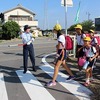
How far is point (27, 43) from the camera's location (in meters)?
10.4

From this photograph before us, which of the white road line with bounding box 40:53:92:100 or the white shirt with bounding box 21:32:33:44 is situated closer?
the white road line with bounding box 40:53:92:100

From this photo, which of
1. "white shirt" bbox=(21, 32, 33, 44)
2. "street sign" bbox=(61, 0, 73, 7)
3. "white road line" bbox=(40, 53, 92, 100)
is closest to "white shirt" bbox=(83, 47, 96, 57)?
"white road line" bbox=(40, 53, 92, 100)

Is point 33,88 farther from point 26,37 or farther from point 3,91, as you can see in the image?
point 26,37

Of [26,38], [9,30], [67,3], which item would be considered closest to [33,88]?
[26,38]

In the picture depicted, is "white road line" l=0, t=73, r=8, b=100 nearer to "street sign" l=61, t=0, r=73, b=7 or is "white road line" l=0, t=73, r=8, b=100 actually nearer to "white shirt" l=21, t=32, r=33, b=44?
"white shirt" l=21, t=32, r=33, b=44

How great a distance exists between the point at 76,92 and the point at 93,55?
133 cm

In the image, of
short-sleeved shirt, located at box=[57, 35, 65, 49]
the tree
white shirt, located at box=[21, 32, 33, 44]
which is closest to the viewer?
short-sleeved shirt, located at box=[57, 35, 65, 49]

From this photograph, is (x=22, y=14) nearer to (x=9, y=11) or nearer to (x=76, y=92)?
(x=9, y=11)

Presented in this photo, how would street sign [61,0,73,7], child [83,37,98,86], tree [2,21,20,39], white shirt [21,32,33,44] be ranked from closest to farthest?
child [83,37,98,86], white shirt [21,32,33,44], street sign [61,0,73,7], tree [2,21,20,39]

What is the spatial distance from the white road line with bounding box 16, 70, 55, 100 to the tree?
144 feet

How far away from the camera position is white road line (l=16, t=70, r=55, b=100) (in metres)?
6.90

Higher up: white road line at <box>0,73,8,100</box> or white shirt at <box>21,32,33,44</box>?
white shirt at <box>21,32,33,44</box>

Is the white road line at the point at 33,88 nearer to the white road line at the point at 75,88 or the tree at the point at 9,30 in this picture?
the white road line at the point at 75,88

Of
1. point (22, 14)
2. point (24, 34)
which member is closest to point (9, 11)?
point (22, 14)
